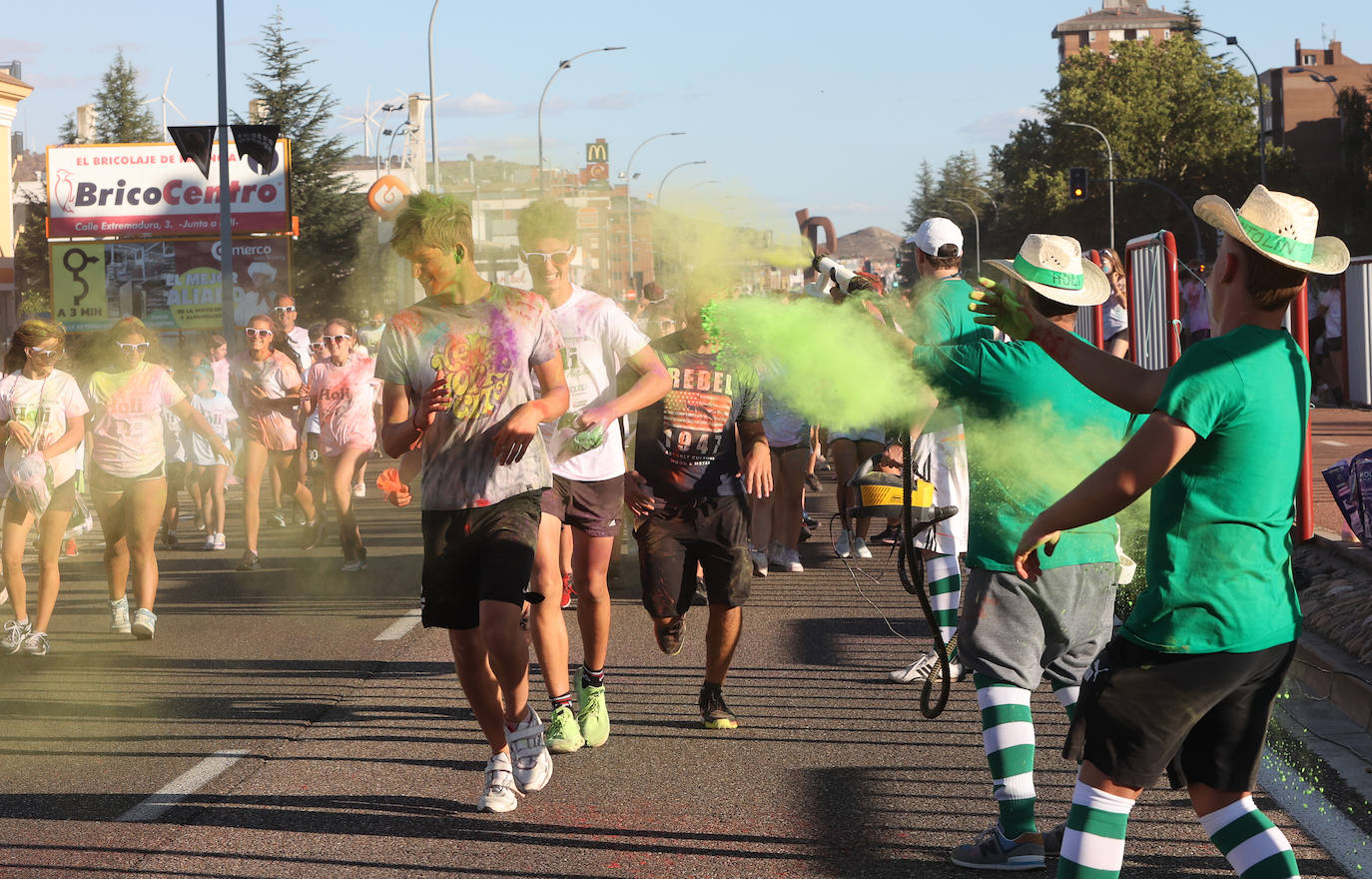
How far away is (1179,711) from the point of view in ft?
10.8

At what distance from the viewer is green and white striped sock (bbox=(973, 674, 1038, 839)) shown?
4414 millimetres

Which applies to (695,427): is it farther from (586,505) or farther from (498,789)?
(498,789)

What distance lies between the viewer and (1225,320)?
336 centimetres

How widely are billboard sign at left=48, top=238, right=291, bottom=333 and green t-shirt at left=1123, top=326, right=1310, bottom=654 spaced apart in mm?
37393

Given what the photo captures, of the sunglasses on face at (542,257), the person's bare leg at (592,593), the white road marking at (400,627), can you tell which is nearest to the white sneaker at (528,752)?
the person's bare leg at (592,593)

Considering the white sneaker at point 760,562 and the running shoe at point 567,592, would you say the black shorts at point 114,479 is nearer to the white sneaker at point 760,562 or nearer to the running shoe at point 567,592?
the running shoe at point 567,592

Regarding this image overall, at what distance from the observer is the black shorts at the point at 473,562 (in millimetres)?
5133

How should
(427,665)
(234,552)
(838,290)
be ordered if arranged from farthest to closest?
(234,552), (427,665), (838,290)

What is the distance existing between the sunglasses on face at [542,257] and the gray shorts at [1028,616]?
8.40 ft

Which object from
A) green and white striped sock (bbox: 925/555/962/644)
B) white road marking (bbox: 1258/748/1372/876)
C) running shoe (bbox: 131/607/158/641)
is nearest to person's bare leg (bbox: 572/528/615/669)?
green and white striped sock (bbox: 925/555/962/644)

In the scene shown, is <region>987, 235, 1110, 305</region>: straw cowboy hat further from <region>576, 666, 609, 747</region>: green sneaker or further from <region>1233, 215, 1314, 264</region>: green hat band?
<region>576, 666, 609, 747</region>: green sneaker

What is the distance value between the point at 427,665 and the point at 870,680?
7.53 ft

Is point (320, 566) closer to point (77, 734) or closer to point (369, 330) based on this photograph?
point (369, 330)

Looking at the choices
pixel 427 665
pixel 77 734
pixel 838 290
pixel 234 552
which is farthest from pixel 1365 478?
pixel 234 552
